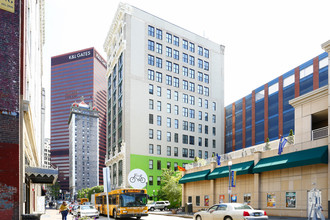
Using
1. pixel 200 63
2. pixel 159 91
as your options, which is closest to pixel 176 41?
pixel 200 63

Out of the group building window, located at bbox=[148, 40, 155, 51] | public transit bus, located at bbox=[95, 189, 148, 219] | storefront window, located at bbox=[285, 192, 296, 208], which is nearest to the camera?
storefront window, located at bbox=[285, 192, 296, 208]

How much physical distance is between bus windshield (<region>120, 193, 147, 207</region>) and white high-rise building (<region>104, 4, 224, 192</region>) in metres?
38.2

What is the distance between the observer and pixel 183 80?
247 feet

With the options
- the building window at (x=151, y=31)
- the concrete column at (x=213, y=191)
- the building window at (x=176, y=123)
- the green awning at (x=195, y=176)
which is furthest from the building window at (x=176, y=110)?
the concrete column at (x=213, y=191)

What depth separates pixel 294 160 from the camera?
24.0m

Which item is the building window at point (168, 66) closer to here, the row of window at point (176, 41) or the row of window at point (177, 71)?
the row of window at point (177, 71)

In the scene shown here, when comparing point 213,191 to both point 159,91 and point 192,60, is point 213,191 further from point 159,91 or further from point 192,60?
point 192,60

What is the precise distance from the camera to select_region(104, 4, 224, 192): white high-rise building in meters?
67.7

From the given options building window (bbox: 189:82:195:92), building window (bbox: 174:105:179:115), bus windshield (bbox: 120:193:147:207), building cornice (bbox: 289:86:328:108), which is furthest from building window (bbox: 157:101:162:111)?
building cornice (bbox: 289:86:328:108)

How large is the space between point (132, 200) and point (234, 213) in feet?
38.0

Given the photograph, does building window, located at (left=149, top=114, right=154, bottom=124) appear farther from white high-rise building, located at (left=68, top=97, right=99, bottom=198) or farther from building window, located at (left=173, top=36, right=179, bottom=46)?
white high-rise building, located at (left=68, top=97, right=99, bottom=198)

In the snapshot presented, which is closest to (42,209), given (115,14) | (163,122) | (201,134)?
(163,122)

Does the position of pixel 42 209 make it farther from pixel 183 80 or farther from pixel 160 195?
pixel 183 80

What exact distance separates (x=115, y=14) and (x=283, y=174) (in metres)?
62.3
